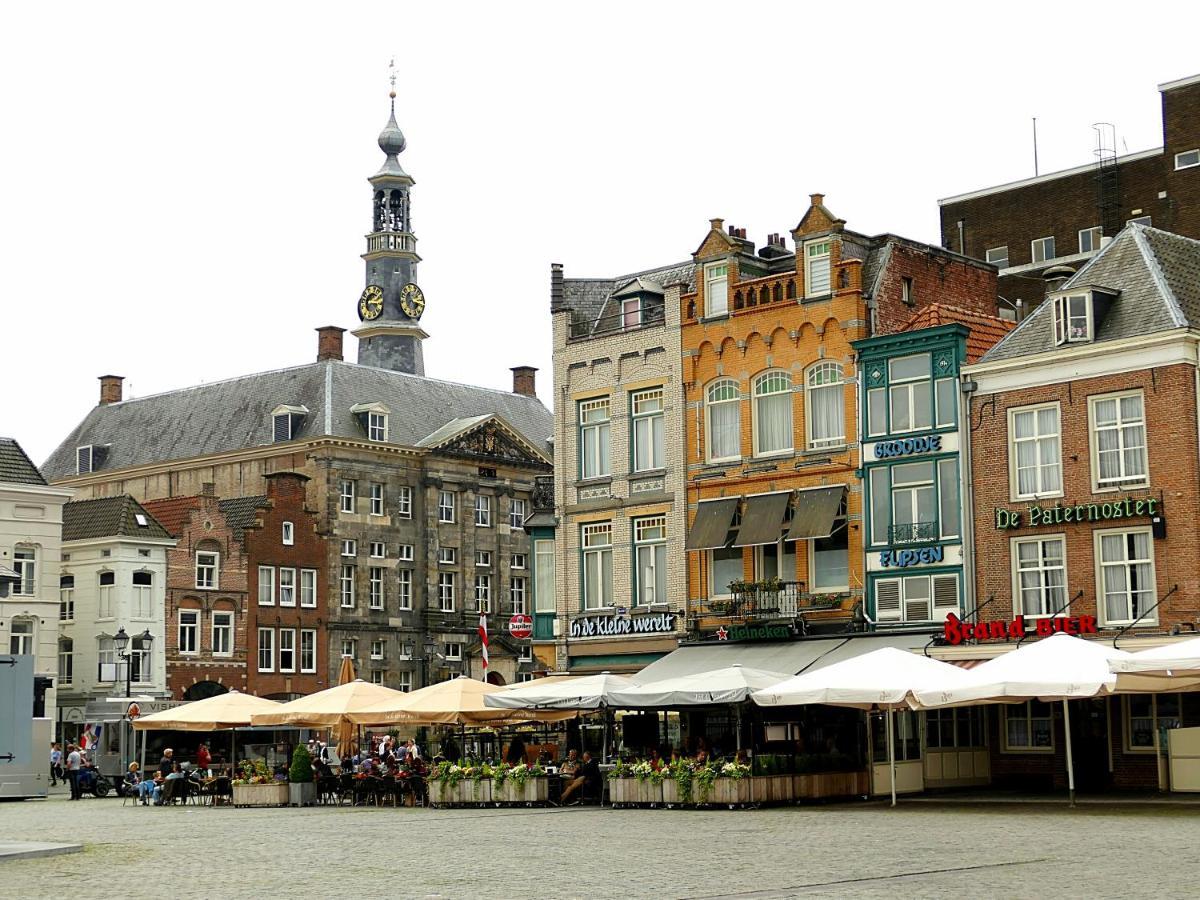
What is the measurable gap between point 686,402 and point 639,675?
7.23 meters

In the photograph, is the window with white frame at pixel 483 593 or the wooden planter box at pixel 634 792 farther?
the window with white frame at pixel 483 593

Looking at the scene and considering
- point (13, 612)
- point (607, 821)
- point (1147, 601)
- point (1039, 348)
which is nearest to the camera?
point (607, 821)

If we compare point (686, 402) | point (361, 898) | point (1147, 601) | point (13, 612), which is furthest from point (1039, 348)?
point (13, 612)

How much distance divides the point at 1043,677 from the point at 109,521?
42472 millimetres

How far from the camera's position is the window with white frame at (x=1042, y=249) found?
193 ft

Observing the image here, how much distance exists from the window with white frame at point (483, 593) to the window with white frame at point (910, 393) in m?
40.6

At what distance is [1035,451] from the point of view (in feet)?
118

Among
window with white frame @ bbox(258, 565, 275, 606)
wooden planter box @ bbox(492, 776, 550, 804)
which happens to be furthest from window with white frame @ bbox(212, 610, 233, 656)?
wooden planter box @ bbox(492, 776, 550, 804)

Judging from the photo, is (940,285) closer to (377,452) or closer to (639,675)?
(639,675)

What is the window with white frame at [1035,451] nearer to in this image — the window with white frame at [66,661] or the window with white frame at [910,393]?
the window with white frame at [910,393]

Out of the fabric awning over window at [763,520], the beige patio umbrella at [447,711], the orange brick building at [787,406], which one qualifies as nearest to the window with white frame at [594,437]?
the orange brick building at [787,406]

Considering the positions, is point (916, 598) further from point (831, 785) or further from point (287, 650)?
point (287, 650)

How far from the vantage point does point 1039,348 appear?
36031mm

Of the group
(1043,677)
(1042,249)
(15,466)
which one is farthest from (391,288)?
(1043,677)
